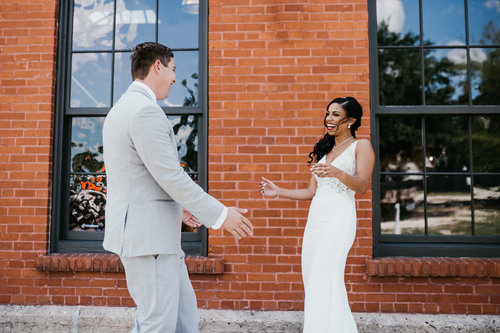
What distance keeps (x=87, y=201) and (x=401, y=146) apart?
3353 millimetres

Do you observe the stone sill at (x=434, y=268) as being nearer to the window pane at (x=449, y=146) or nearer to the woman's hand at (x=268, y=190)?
the window pane at (x=449, y=146)

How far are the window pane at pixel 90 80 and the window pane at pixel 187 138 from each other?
2.67 ft

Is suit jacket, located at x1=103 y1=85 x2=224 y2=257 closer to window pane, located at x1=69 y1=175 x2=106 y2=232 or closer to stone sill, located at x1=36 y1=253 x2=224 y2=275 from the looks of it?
stone sill, located at x1=36 y1=253 x2=224 y2=275

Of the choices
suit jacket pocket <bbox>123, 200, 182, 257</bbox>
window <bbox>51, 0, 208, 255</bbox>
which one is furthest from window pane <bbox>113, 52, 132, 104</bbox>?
suit jacket pocket <bbox>123, 200, 182, 257</bbox>

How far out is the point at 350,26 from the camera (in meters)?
3.56

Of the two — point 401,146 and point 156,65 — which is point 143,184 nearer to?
point 156,65

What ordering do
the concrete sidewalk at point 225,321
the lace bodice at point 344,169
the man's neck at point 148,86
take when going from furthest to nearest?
the concrete sidewalk at point 225,321 → the lace bodice at point 344,169 → the man's neck at point 148,86

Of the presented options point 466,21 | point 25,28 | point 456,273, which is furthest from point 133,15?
point 456,273

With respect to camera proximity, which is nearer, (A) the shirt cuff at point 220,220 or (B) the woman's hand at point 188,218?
(A) the shirt cuff at point 220,220

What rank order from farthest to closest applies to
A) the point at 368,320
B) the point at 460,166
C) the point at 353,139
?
1. the point at 460,166
2. the point at 368,320
3. the point at 353,139

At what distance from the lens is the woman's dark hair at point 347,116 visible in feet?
9.65

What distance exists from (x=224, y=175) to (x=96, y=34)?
2104 mm

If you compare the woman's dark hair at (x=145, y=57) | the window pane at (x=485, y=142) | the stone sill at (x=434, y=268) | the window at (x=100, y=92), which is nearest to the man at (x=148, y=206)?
the woman's dark hair at (x=145, y=57)

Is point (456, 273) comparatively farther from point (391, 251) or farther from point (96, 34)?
point (96, 34)
